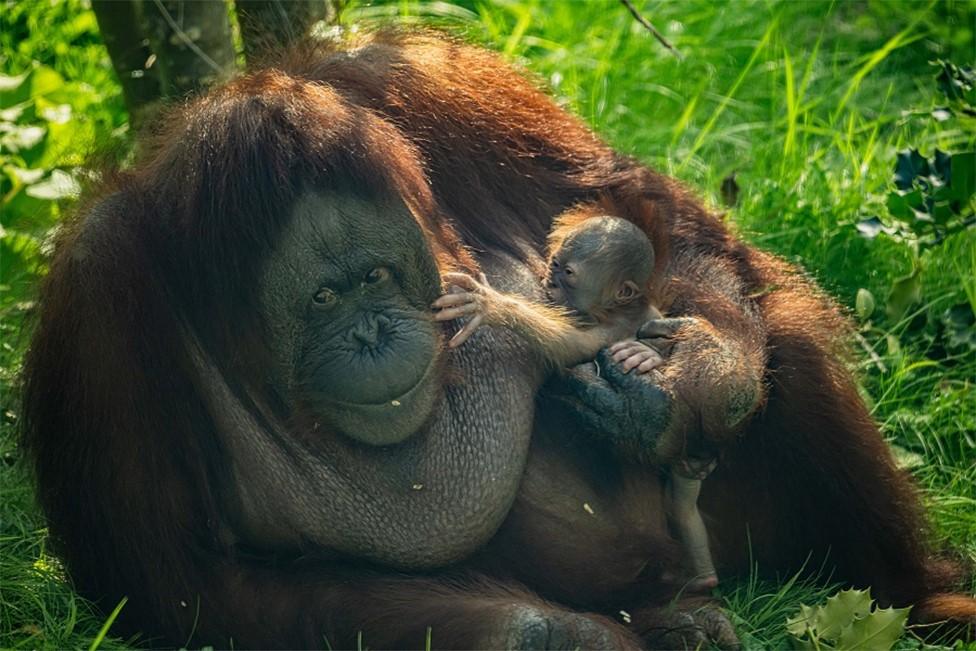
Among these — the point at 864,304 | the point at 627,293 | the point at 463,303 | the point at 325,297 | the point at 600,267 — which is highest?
the point at 325,297

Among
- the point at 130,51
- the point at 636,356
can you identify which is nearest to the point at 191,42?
the point at 130,51

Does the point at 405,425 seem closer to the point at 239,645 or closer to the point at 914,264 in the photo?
the point at 239,645

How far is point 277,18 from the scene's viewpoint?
469 centimetres

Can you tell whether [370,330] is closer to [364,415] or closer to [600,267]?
[364,415]

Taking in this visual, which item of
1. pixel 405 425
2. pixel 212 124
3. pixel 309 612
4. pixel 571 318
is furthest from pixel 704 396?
pixel 212 124

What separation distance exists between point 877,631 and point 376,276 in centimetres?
142

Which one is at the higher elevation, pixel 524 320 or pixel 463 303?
pixel 463 303

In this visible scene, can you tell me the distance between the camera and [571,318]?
3.74m

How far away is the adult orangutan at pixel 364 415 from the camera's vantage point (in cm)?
325

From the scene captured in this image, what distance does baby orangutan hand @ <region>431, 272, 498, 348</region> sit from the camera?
3.36 metres

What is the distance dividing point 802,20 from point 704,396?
357 centimetres

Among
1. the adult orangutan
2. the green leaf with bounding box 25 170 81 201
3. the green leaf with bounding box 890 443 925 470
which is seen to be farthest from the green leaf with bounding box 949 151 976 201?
the green leaf with bounding box 25 170 81 201

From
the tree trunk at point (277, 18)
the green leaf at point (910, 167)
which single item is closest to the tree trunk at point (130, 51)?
the tree trunk at point (277, 18)

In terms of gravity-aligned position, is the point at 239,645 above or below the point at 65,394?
below
